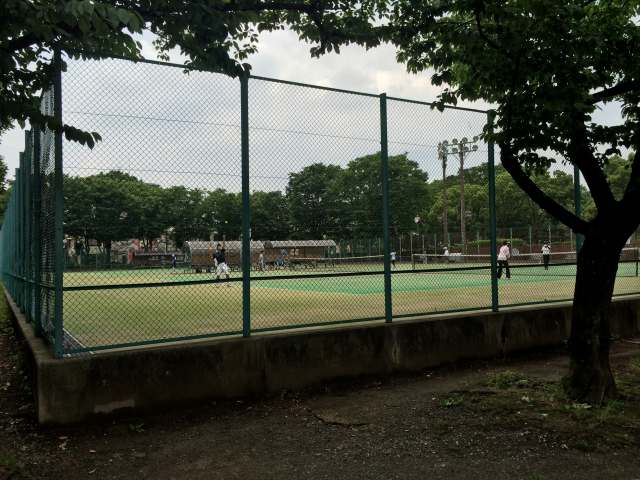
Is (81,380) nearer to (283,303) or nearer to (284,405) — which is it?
(284,405)

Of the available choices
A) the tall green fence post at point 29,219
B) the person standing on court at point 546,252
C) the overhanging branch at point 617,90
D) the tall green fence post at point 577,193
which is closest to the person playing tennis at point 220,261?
the tall green fence post at point 29,219

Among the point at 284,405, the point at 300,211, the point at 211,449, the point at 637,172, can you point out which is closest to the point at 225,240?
the point at 300,211

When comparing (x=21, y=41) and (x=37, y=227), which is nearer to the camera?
(x=21, y=41)

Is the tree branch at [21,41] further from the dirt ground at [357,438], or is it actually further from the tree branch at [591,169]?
the tree branch at [591,169]

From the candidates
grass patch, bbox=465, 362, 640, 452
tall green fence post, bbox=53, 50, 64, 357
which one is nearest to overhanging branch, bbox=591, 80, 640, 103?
grass patch, bbox=465, 362, 640, 452

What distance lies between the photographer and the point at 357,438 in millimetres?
4742

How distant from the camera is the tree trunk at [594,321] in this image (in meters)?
5.51

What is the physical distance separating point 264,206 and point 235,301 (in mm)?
5013

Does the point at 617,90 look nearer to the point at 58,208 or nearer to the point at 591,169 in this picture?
the point at 591,169

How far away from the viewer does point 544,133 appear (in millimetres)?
5562

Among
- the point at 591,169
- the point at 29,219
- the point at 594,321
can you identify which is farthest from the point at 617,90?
the point at 29,219

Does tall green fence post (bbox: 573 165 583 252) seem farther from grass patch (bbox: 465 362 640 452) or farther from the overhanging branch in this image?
grass patch (bbox: 465 362 640 452)

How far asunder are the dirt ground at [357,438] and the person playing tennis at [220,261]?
1.45 metres

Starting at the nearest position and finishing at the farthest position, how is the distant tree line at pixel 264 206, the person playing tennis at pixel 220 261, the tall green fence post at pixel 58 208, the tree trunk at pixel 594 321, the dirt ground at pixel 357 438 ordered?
the dirt ground at pixel 357 438 → the tall green fence post at pixel 58 208 → the tree trunk at pixel 594 321 → the distant tree line at pixel 264 206 → the person playing tennis at pixel 220 261
